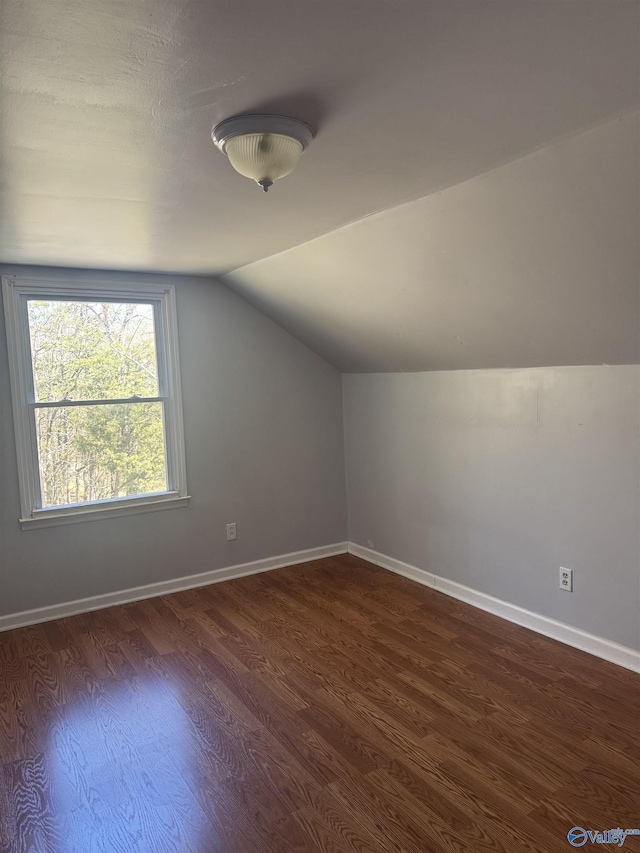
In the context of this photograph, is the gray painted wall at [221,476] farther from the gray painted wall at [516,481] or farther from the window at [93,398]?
the gray painted wall at [516,481]

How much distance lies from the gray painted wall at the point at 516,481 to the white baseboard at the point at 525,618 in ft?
0.14

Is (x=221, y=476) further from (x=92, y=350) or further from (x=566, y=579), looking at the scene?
(x=566, y=579)

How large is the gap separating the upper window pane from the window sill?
69cm

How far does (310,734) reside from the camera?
237 centimetres

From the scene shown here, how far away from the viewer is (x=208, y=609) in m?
3.67

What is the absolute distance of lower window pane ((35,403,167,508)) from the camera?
358 cm

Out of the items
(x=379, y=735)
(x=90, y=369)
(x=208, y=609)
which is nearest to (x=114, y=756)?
(x=379, y=735)

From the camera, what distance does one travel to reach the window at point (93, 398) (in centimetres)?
348

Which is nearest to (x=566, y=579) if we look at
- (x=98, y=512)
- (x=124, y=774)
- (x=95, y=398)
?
(x=124, y=774)

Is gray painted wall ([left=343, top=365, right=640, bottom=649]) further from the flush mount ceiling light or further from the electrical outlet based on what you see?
the flush mount ceiling light

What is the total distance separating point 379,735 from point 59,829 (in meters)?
1.17

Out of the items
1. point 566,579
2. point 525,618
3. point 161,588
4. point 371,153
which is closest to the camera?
point 371,153

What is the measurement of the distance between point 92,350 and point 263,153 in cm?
236

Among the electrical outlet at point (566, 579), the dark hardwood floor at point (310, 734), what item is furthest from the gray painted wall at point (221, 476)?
the electrical outlet at point (566, 579)
